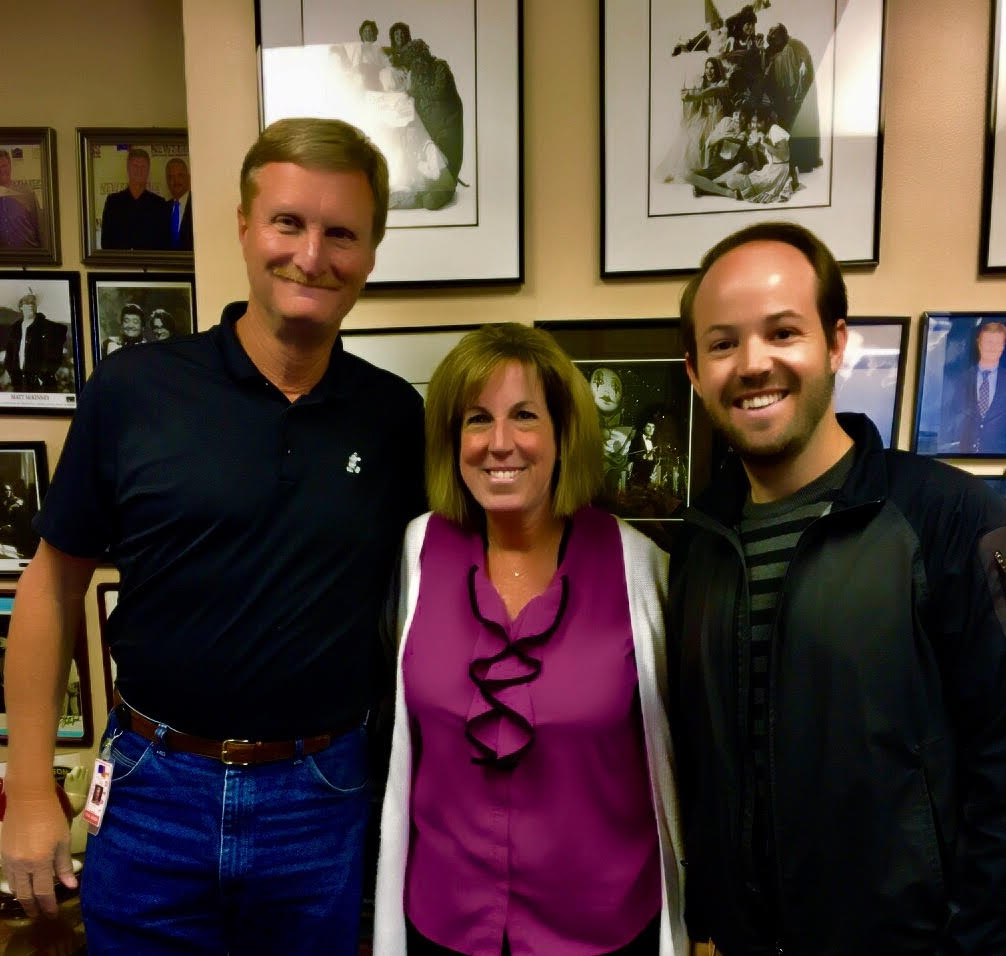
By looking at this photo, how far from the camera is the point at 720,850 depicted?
3.39 feet

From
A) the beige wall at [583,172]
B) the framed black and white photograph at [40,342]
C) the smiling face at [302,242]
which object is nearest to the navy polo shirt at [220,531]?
the smiling face at [302,242]

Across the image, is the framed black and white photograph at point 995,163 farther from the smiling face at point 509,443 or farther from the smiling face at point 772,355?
the smiling face at point 509,443

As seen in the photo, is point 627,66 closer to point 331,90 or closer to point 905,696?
point 331,90

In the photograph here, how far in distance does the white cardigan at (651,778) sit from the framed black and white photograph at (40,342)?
4.31ft

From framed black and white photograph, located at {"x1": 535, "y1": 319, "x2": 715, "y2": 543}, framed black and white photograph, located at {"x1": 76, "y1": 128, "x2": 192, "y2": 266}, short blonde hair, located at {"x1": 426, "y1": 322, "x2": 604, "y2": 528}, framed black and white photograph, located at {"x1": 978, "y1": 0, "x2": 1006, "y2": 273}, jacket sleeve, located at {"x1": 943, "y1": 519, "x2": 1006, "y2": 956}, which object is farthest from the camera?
framed black and white photograph, located at {"x1": 76, "y1": 128, "x2": 192, "y2": 266}

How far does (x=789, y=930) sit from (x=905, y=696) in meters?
0.39

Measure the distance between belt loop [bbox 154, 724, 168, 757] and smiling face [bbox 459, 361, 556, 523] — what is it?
67 cm

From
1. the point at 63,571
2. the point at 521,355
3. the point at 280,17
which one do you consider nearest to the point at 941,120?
the point at 521,355

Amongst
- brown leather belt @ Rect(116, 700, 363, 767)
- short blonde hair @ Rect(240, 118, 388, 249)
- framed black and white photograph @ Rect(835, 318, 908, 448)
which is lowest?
brown leather belt @ Rect(116, 700, 363, 767)

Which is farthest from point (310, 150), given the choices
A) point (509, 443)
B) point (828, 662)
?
point (828, 662)

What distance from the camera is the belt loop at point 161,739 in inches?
45.6

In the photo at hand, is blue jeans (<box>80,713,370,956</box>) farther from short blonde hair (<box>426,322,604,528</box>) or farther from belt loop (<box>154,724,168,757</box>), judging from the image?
short blonde hair (<box>426,322,604,528</box>)

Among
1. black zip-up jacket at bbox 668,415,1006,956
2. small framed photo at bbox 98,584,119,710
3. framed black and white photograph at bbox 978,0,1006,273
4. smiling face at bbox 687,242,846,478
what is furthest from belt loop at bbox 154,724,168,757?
framed black and white photograph at bbox 978,0,1006,273

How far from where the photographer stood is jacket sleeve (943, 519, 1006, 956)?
0.87 m
